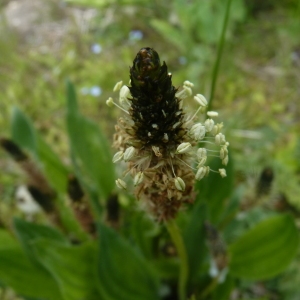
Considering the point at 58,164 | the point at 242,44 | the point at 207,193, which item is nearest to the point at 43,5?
the point at 242,44

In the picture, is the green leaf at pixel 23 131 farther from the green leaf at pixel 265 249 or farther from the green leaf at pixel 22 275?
the green leaf at pixel 265 249

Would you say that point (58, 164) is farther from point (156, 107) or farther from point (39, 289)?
point (156, 107)

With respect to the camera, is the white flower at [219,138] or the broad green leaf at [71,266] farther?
the broad green leaf at [71,266]

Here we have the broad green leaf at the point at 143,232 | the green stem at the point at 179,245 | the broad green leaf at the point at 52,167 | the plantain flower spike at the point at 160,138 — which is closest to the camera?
the plantain flower spike at the point at 160,138

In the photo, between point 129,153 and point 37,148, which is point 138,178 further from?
point 37,148

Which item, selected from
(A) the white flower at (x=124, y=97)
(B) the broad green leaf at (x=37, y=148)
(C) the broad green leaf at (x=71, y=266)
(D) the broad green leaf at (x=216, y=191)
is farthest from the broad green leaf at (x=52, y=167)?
(A) the white flower at (x=124, y=97)

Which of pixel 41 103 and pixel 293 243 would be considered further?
pixel 41 103

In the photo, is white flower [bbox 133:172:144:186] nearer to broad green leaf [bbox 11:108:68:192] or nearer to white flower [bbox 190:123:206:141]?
white flower [bbox 190:123:206:141]

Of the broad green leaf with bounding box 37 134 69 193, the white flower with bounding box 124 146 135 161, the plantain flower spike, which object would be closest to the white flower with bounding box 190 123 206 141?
the plantain flower spike
